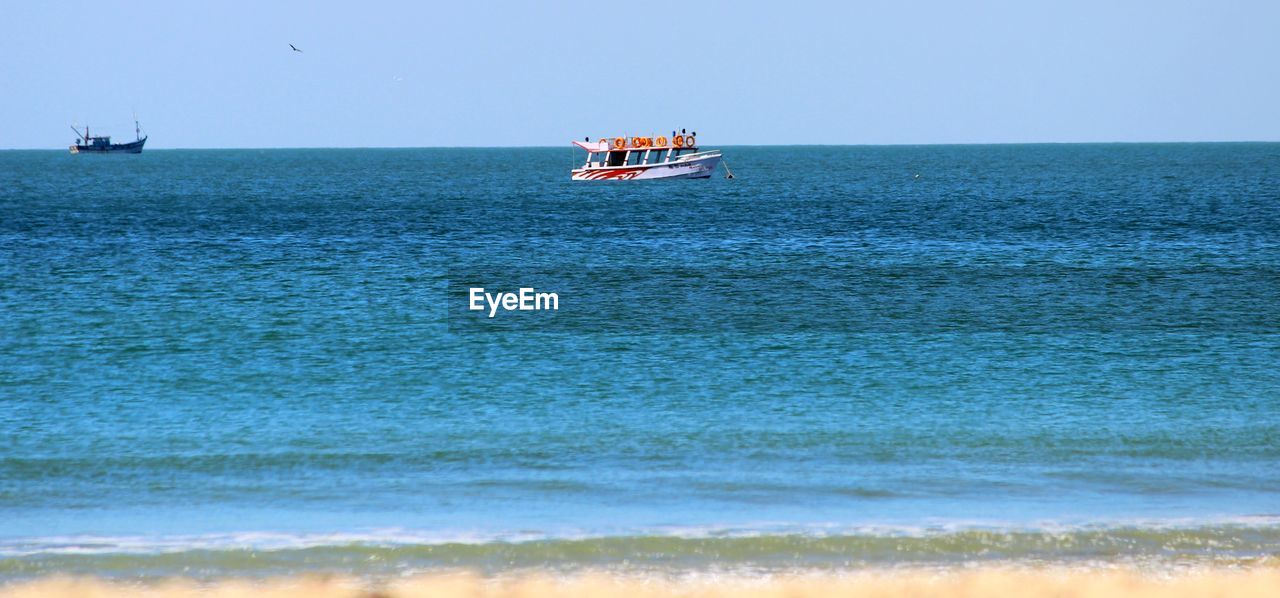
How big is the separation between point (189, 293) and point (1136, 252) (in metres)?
34.7

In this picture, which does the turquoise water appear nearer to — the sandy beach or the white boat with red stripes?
the sandy beach

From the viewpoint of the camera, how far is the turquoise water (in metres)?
13.2

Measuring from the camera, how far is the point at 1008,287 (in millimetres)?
39188

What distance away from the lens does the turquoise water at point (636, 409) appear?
43.5ft

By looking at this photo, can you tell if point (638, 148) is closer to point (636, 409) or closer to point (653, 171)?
point (653, 171)

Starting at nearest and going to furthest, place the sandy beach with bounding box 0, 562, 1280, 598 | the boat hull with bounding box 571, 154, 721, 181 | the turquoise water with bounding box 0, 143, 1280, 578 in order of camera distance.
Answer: the sandy beach with bounding box 0, 562, 1280, 598 < the turquoise water with bounding box 0, 143, 1280, 578 < the boat hull with bounding box 571, 154, 721, 181

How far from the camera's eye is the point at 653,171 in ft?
350

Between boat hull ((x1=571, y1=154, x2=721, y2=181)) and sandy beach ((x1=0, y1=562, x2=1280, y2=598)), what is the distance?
313 ft

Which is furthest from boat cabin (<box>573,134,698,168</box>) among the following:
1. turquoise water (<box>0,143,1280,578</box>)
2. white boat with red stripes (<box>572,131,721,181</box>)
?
turquoise water (<box>0,143,1280,578</box>)

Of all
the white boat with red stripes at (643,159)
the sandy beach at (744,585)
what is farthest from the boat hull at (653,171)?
the sandy beach at (744,585)

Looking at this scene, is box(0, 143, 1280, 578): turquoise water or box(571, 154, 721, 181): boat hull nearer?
box(0, 143, 1280, 578): turquoise water

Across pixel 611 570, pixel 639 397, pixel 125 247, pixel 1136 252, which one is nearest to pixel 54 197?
pixel 125 247

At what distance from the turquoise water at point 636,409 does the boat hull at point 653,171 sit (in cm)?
5538

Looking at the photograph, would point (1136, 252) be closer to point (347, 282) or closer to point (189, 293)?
point (347, 282)
